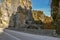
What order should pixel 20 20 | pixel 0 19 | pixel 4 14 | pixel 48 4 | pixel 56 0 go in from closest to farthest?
pixel 48 4 < pixel 56 0 < pixel 20 20 < pixel 0 19 < pixel 4 14

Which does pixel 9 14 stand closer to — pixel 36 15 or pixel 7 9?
pixel 7 9

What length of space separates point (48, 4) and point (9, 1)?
110 ft

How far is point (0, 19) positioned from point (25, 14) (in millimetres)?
7002

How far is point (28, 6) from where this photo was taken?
4122cm

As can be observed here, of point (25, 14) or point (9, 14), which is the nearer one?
point (25, 14)

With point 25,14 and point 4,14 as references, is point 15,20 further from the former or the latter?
point 4,14

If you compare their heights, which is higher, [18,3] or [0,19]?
[18,3]

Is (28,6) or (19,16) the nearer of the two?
(19,16)

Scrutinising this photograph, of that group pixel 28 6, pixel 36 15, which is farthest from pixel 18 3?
pixel 36 15

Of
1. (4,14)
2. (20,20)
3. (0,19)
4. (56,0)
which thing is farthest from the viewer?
(4,14)

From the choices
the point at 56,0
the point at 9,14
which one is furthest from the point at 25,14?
the point at 56,0

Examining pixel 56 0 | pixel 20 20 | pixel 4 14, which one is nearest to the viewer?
pixel 56 0

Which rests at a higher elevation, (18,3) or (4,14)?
(18,3)

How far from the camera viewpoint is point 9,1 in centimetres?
4488
